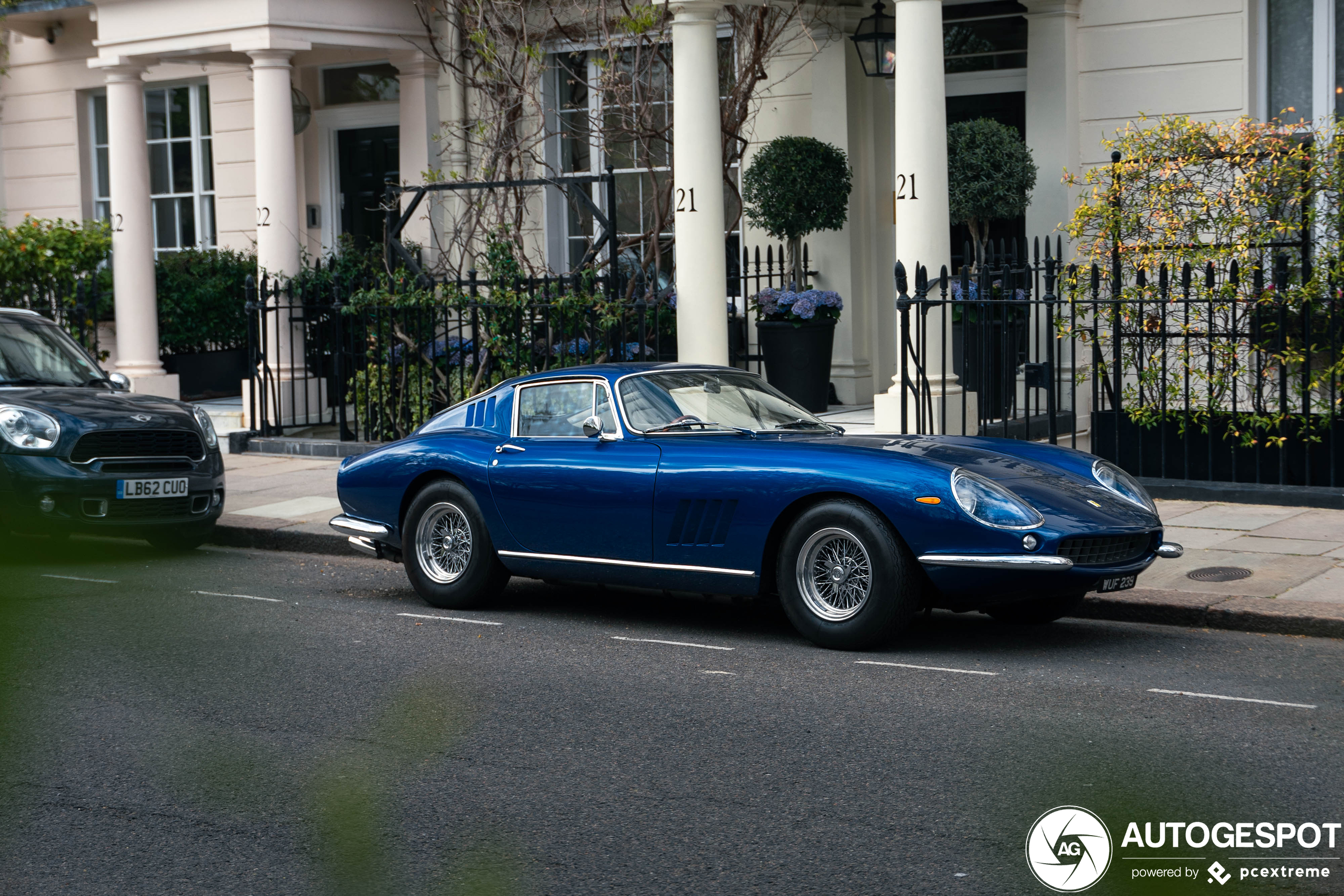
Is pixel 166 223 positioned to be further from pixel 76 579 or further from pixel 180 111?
pixel 76 579

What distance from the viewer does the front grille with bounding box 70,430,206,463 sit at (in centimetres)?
956

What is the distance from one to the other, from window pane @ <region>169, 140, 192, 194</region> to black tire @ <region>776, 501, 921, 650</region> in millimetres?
15052

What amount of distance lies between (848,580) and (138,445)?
211 inches

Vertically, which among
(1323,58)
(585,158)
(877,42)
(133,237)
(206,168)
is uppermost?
(877,42)

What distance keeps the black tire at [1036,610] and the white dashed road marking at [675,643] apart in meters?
1.36

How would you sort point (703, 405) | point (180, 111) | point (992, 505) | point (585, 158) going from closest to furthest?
point (992, 505) < point (703, 405) < point (585, 158) < point (180, 111)

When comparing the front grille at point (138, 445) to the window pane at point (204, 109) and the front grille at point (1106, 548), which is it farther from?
the window pane at point (204, 109)

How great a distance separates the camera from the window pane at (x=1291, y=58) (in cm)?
1273

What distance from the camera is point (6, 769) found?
4.98 metres

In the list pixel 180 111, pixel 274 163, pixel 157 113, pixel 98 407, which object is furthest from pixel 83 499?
pixel 157 113

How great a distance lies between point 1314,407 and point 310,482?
7.73 metres

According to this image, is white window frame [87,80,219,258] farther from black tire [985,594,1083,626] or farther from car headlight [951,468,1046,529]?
car headlight [951,468,1046,529]

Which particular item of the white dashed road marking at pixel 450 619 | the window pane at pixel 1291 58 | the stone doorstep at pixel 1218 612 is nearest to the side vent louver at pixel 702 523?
the white dashed road marking at pixel 450 619

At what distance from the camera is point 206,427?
10.3 m
